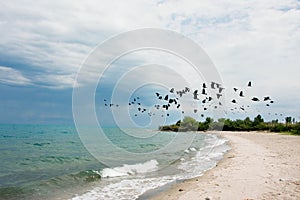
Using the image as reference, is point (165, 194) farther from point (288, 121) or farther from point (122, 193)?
point (288, 121)

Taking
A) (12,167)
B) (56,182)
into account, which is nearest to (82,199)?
(56,182)

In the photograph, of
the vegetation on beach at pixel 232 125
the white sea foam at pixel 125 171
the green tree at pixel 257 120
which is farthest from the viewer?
the green tree at pixel 257 120

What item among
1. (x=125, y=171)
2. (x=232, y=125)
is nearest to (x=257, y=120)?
(x=232, y=125)

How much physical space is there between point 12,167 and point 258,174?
1611 cm

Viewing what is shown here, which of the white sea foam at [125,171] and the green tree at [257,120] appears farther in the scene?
the green tree at [257,120]

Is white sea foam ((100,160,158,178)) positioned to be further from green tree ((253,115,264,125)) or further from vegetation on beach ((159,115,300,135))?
green tree ((253,115,264,125))

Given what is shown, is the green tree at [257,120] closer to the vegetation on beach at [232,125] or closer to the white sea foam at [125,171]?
the vegetation on beach at [232,125]

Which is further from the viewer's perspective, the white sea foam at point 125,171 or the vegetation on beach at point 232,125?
the vegetation on beach at point 232,125

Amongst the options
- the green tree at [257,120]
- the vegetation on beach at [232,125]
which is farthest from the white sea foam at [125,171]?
the green tree at [257,120]

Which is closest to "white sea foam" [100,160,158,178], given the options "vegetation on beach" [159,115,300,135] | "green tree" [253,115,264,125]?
"vegetation on beach" [159,115,300,135]

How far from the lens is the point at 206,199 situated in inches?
338

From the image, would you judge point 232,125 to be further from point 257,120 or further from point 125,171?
point 125,171

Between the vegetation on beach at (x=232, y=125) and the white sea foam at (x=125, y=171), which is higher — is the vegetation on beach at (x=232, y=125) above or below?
above

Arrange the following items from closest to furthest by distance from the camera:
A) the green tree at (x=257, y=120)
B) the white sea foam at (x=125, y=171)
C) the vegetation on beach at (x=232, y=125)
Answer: the white sea foam at (x=125, y=171)
the vegetation on beach at (x=232, y=125)
the green tree at (x=257, y=120)
